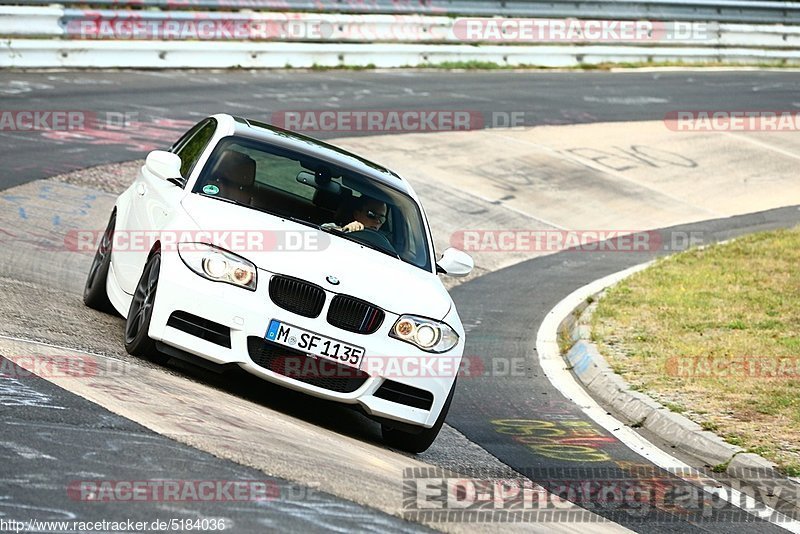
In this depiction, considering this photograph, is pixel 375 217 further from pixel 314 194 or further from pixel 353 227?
pixel 314 194

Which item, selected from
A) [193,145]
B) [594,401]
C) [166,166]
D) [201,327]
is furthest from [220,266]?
[594,401]

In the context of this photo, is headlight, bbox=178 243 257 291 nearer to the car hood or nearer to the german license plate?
the car hood

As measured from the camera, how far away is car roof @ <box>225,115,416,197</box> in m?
8.75

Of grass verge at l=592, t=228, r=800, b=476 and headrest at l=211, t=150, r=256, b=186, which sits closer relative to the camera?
headrest at l=211, t=150, r=256, b=186

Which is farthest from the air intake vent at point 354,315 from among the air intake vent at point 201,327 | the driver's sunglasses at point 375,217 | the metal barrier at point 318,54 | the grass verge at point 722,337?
the metal barrier at point 318,54

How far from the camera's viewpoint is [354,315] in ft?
23.7

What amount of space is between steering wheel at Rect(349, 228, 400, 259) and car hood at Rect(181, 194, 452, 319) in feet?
0.60

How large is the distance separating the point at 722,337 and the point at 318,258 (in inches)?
206

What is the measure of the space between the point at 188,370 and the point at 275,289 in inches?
47.6

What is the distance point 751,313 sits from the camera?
1240 cm

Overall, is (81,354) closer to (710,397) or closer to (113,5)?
(710,397)

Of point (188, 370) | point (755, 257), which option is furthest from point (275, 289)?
point (755, 257)

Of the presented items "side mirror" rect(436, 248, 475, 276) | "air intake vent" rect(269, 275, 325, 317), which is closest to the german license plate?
"air intake vent" rect(269, 275, 325, 317)

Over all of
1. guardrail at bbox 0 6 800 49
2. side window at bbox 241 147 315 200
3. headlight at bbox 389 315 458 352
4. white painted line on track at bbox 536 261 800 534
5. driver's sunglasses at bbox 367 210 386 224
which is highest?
guardrail at bbox 0 6 800 49
